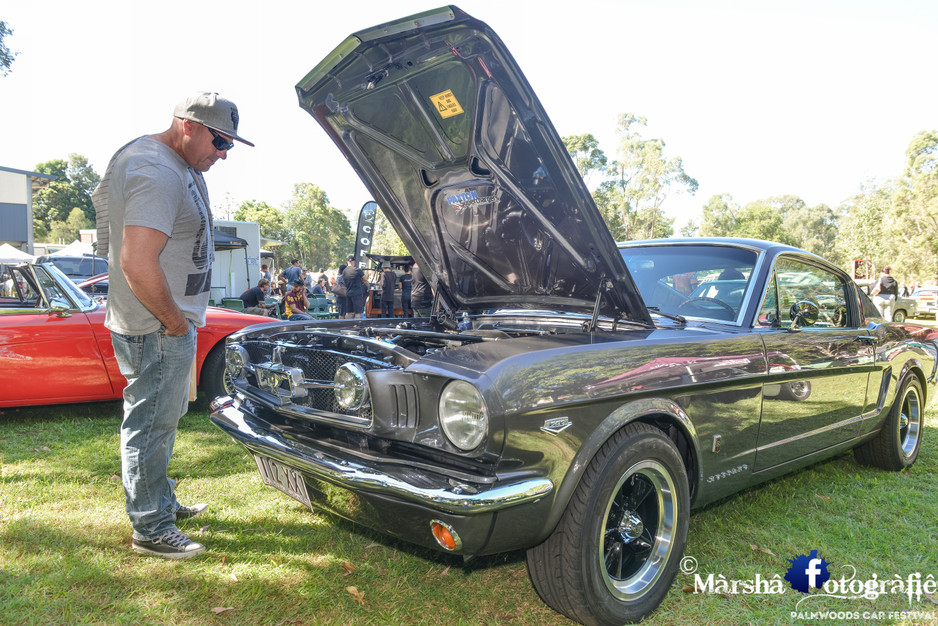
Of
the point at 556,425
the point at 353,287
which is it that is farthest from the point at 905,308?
the point at 556,425

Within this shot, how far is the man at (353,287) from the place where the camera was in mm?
12047

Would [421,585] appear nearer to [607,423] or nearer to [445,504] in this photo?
[445,504]

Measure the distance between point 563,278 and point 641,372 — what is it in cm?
86

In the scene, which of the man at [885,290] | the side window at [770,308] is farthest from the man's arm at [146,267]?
the man at [885,290]

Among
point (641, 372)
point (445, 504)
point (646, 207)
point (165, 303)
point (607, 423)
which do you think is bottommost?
point (445, 504)

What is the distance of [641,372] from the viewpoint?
2104 mm

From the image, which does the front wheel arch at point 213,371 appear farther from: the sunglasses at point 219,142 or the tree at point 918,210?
the tree at point 918,210

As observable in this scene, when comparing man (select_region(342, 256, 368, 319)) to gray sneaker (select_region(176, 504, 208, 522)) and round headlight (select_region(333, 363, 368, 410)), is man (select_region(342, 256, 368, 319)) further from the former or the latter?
round headlight (select_region(333, 363, 368, 410))

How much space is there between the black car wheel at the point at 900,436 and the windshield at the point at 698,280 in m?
1.86

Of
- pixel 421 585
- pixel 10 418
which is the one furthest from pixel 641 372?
pixel 10 418

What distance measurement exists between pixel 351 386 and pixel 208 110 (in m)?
1.27

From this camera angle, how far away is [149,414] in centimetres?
240

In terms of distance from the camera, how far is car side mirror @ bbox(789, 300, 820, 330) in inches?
118

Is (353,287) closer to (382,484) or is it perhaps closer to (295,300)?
(295,300)
